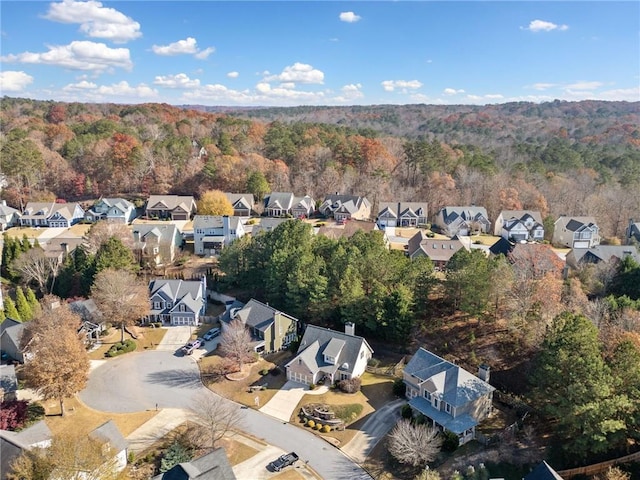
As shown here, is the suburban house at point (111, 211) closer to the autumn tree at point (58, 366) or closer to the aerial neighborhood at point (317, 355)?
the aerial neighborhood at point (317, 355)

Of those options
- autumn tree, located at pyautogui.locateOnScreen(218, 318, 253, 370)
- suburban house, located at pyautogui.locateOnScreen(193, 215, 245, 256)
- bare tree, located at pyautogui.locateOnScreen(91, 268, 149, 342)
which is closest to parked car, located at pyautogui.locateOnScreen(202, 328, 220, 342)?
autumn tree, located at pyautogui.locateOnScreen(218, 318, 253, 370)

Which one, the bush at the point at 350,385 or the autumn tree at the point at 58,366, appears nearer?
the autumn tree at the point at 58,366

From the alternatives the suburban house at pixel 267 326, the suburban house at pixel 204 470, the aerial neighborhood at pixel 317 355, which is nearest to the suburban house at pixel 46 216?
the aerial neighborhood at pixel 317 355

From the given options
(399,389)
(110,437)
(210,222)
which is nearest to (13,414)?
(110,437)

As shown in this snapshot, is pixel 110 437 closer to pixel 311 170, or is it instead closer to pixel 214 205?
pixel 214 205

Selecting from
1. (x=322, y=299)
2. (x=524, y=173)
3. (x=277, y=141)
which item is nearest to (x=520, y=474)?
(x=322, y=299)

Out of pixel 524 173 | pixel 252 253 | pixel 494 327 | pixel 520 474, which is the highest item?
pixel 524 173

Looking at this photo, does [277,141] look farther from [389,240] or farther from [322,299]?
[322,299]
